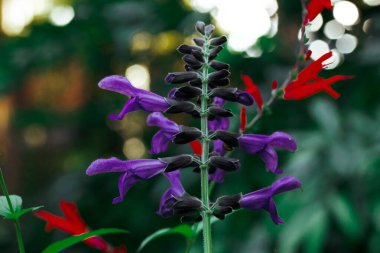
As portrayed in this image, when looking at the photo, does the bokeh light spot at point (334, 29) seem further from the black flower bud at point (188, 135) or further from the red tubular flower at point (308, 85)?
the black flower bud at point (188, 135)

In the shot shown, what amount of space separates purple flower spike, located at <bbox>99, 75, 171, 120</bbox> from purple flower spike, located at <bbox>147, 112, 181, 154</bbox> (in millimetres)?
17

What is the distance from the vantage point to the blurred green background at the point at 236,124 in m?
2.45

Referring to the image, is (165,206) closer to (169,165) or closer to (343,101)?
(169,165)

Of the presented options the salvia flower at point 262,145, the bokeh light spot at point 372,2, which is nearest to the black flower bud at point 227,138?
the salvia flower at point 262,145

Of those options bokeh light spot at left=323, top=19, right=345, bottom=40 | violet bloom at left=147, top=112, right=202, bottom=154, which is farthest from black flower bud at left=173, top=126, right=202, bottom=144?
bokeh light spot at left=323, top=19, right=345, bottom=40

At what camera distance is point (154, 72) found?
4875 mm

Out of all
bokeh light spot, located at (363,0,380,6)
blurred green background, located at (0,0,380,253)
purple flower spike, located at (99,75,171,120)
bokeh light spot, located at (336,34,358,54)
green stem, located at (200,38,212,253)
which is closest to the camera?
green stem, located at (200,38,212,253)

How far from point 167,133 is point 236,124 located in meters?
1.93

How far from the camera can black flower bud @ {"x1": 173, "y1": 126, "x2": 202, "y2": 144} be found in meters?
0.64

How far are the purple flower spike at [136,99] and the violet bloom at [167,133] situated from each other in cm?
2

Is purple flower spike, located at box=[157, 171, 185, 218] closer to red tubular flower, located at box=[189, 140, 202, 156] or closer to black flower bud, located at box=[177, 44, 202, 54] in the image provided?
red tubular flower, located at box=[189, 140, 202, 156]

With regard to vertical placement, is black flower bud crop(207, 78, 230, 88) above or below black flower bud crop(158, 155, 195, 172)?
above

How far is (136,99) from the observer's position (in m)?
0.72

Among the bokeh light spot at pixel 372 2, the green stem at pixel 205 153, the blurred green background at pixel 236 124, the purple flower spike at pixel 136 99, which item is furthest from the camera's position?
the bokeh light spot at pixel 372 2
